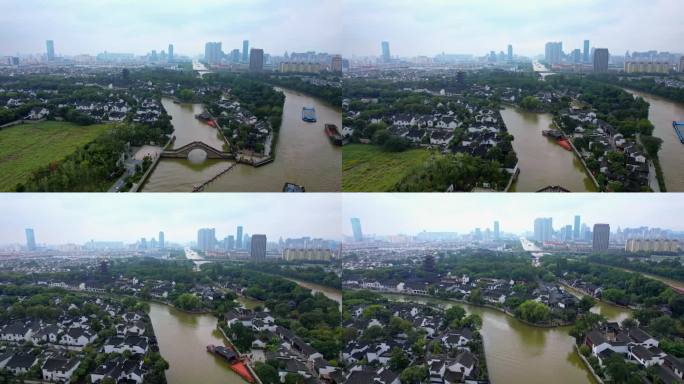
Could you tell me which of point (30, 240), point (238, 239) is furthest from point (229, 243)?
point (30, 240)

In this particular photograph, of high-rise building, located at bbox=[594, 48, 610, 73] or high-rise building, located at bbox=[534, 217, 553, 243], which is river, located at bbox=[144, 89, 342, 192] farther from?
high-rise building, located at bbox=[594, 48, 610, 73]

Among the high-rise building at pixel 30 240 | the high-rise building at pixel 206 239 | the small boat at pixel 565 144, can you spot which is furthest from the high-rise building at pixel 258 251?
the small boat at pixel 565 144

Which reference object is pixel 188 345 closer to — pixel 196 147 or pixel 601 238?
pixel 196 147

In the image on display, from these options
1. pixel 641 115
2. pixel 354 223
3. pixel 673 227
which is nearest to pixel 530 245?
pixel 673 227

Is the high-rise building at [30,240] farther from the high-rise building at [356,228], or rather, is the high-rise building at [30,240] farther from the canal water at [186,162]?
the high-rise building at [356,228]

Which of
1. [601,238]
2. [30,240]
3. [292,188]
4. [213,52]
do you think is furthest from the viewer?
[601,238]

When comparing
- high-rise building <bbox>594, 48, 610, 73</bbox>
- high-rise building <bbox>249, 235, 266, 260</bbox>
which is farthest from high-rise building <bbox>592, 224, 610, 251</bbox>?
high-rise building <bbox>249, 235, 266, 260</bbox>
